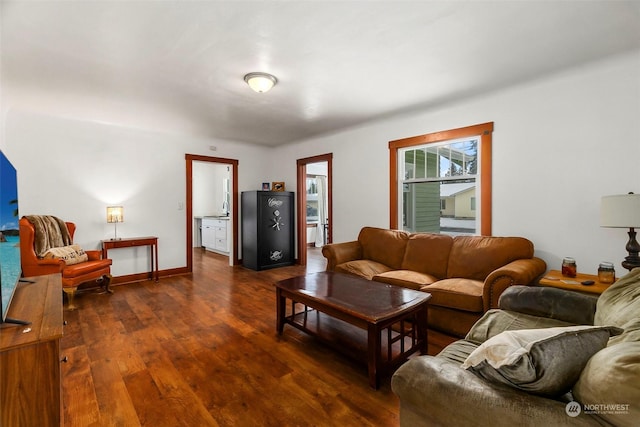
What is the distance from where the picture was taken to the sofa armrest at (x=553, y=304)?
178 centimetres

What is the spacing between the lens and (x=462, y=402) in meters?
0.99

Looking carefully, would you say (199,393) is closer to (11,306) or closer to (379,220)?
(11,306)

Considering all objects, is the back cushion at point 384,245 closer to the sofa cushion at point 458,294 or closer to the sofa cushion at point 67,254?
the sofa cushion at point 458,294

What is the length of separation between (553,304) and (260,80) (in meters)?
2.82

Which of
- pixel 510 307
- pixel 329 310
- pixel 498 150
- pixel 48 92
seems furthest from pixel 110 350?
pixel 498 150

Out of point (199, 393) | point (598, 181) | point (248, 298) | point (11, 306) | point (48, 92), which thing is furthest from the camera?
point (248, 298)

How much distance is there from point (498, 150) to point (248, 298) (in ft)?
11.2

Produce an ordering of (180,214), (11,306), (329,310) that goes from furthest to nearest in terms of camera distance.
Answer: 1. (180,214)
2. (329,310)
3. (11,306)

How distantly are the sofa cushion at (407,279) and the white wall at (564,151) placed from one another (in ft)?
3.27

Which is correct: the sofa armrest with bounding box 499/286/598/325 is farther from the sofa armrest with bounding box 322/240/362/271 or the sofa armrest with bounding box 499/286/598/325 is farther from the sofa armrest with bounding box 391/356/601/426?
the sofa armrest with bounding box 322/240/362/271

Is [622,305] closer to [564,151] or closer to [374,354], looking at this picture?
[374,354]

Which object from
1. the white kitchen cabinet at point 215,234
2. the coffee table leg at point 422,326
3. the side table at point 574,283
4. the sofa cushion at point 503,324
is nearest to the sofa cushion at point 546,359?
the sofa cushion at point 503,324

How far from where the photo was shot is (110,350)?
245 centimetres

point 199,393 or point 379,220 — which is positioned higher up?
point 379,220
